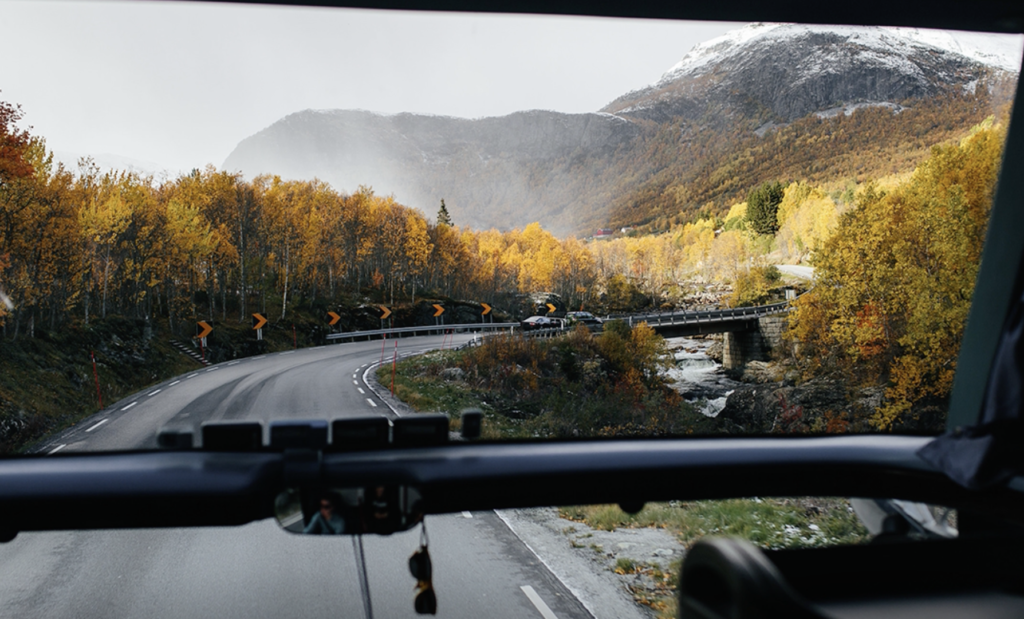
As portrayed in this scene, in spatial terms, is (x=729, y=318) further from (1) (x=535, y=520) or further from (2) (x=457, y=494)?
(1) (x=535, y=520)

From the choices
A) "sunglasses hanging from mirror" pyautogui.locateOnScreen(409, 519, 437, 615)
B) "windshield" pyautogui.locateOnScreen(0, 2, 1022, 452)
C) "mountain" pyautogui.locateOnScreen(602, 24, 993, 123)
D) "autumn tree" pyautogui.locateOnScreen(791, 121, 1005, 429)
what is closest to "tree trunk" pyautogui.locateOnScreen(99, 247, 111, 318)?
"windshield" pyautogui.locateOnScreen(0, 2, 1022, 452)

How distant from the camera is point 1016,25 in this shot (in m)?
2.29

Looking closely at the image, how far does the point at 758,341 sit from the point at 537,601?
204 cm

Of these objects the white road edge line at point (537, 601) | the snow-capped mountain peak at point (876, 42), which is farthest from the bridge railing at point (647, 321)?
the white road edge line at point (537, 601)

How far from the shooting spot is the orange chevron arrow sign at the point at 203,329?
2646mm

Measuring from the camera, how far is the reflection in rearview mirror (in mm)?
1830

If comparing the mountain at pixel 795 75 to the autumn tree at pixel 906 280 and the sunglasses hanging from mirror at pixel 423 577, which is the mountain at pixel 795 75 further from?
the sunglasses hanging from mirror at pixel 423 577

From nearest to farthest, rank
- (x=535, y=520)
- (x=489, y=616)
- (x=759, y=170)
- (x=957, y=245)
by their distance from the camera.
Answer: (x=957, y=245), (x=759, y=170), (x=489, y=616), (x=535, y=520)

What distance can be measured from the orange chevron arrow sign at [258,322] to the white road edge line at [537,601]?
2.26 m

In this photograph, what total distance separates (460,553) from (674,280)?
2555 millimetres

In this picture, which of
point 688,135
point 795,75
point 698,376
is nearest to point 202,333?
point 688,135

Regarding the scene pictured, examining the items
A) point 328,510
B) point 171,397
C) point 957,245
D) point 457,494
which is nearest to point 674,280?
point 957,245

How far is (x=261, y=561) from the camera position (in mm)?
3988

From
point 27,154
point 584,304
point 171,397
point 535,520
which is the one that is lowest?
point 535,520
